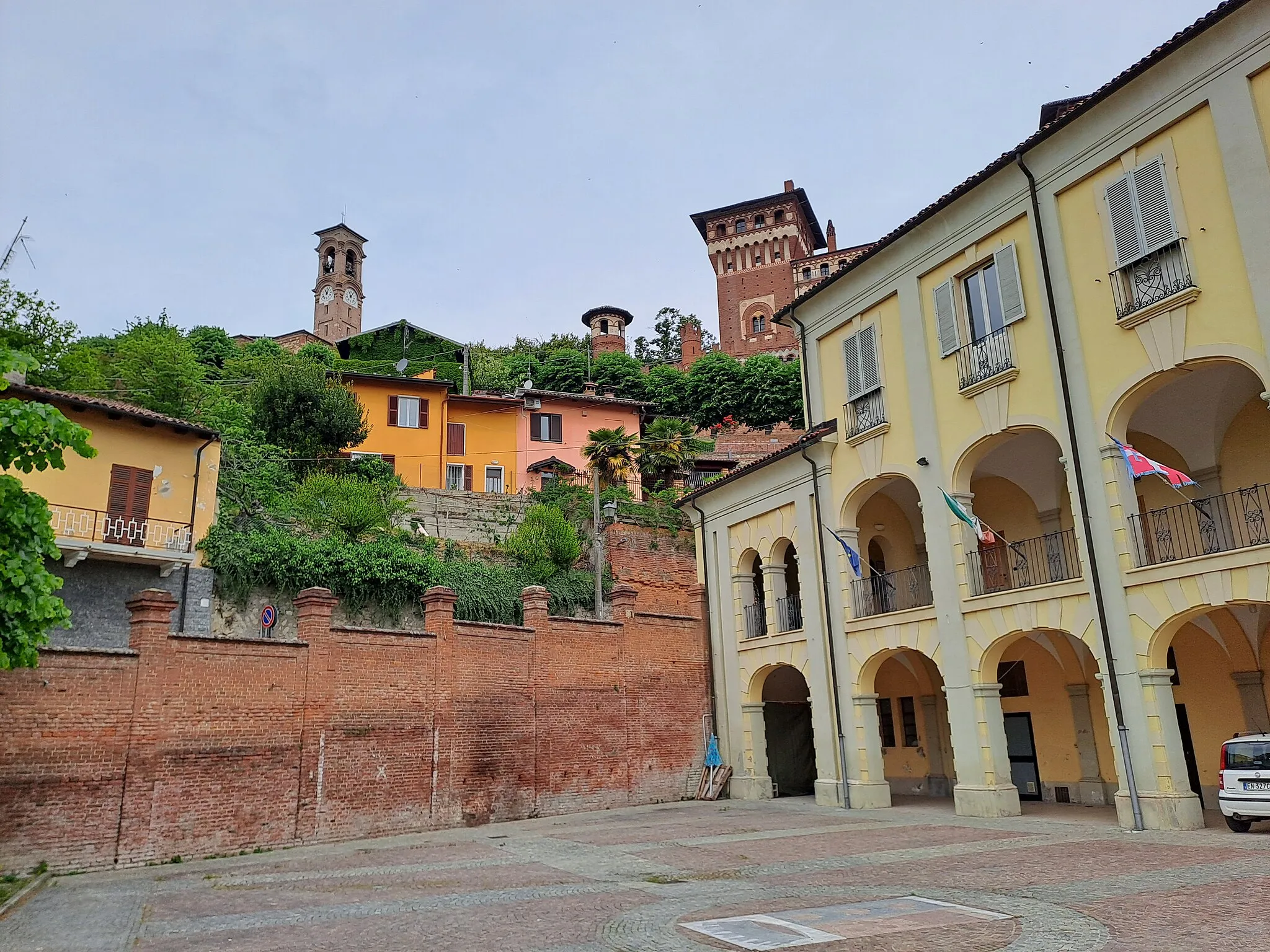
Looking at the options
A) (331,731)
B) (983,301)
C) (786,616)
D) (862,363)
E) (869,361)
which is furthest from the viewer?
(786,616)

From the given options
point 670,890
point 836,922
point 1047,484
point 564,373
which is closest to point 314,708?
point 670,890

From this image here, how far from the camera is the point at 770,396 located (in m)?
55.8

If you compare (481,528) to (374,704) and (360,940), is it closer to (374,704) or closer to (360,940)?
(374,704)

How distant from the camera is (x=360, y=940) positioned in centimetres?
809

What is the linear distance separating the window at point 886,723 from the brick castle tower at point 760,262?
52.8 meters

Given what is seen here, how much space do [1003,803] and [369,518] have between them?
58.5 ft

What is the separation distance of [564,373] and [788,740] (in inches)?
1673

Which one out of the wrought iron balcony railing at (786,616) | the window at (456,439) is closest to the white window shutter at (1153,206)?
the wrought iron balcony railing at (786,616)

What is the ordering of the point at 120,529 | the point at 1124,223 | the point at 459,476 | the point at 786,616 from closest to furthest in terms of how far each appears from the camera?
the point at 1124,223 → the point at 120,529 → the point at 786,616 → the point at 459,476

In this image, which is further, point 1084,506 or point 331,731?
point 331,731

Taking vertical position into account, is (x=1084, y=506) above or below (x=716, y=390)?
below

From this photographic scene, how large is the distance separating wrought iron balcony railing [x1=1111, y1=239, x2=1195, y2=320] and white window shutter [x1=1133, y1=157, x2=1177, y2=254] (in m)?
0.17

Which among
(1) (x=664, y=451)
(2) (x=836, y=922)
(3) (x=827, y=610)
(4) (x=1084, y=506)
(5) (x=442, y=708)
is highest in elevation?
(1) (x=664, y=451)

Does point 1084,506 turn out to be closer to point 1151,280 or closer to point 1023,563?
point 1151,280
